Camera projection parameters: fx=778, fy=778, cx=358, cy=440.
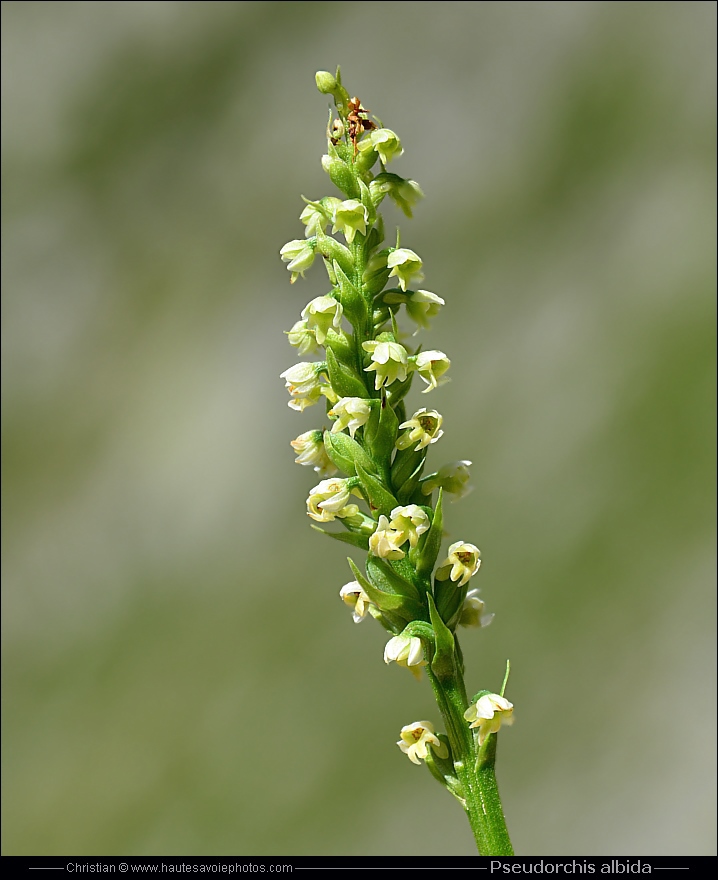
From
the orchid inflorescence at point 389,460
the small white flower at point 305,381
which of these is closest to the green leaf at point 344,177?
the orchid inflorescence at point 389,460

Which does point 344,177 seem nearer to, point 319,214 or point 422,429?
point 319,214

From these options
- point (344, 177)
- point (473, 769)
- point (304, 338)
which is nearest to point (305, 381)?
point (304, 338)

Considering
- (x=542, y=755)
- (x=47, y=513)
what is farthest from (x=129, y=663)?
(x=542, y=755)

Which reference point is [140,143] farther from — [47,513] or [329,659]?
[329,659]

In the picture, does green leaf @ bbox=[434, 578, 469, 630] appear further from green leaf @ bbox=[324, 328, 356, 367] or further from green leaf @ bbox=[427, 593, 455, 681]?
green leaf @ bbox=[324, 328, 356, 367]

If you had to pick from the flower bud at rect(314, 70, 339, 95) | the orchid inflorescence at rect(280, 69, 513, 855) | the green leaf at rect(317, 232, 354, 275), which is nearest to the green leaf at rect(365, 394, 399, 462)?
the orchid inflorescence at rect(280, 69, 513, 855)

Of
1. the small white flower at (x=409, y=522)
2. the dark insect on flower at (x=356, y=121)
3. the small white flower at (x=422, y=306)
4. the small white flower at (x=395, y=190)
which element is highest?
the dark insect on flower at (x=356, y=121)

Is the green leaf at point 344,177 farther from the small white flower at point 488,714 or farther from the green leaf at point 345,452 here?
the small white flower at point 488,714

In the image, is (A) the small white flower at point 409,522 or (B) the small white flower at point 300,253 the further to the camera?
(B) the small white flower at point 300,253
